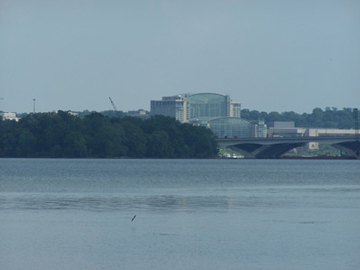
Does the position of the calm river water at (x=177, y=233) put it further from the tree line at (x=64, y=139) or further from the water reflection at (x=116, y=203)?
the tree line at (x=64, y=139)

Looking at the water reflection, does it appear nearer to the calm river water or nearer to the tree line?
the calm river water

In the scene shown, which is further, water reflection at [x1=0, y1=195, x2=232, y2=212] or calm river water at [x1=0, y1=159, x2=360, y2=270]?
water reflection at [x1=0, y1=195, x2=232, y2=212]

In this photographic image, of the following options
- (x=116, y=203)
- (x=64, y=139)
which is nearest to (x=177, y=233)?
(x=116, y=203)

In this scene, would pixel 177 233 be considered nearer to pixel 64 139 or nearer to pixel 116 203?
pixel 116 203

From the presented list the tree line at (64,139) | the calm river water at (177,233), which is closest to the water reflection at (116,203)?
the calm river water at (177,233)

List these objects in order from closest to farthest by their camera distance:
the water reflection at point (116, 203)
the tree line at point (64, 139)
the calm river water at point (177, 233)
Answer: the calm river water at point (177, 233), the water reflection at point (116, 203), the tree line at point (64, 139)

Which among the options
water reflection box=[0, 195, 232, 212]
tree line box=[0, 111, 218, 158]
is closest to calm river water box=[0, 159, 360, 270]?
water reflection box=[0, 195, 232, 212]

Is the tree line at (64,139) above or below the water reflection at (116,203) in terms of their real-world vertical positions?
above

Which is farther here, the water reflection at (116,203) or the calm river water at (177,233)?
the water reflection at (116,203)

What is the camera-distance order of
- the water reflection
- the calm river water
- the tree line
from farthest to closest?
the tree line → the water reflection → the calm river water

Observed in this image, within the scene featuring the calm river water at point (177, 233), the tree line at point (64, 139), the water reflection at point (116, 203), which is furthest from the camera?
the tree line at point (64, 139)

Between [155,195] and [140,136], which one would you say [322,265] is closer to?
[155,195]

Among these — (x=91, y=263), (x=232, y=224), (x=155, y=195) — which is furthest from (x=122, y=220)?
(x=155, y=195)

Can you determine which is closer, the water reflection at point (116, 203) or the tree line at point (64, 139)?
the water reflection at point (116, 203)
